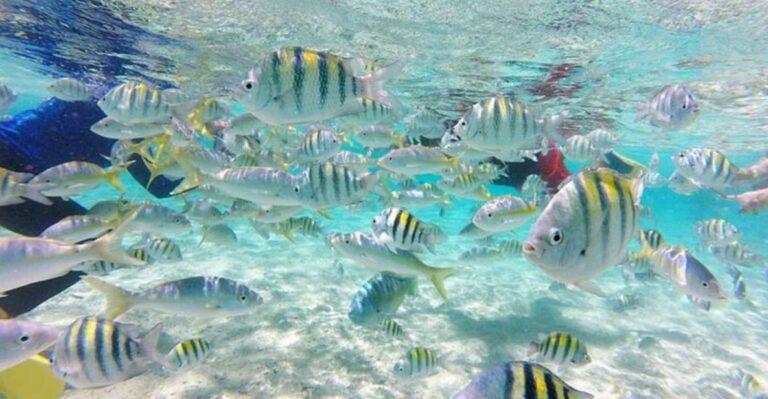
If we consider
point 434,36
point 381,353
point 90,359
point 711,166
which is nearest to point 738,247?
point 711,166

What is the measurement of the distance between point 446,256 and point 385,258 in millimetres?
14505

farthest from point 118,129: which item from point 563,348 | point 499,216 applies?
point 563,348

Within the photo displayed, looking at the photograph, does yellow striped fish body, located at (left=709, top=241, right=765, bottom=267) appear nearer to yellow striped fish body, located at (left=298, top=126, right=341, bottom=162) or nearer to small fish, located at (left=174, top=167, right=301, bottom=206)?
yellow striped fish body, located at (left=298, top=126, right=341, bottom=162)

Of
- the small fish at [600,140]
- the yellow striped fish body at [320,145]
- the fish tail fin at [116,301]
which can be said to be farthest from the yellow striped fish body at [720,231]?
the fish tail fin at [116,301]

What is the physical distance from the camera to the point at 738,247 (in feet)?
29.8

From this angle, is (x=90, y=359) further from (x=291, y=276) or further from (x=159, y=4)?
(x=159, y=4)

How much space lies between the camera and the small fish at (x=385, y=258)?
504 cm

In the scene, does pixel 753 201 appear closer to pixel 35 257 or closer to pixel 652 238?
pixel 652 238

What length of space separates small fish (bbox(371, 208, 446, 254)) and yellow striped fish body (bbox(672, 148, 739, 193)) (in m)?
4.12

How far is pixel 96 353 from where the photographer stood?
11.9ft

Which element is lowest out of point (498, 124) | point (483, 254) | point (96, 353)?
point (483, 254)

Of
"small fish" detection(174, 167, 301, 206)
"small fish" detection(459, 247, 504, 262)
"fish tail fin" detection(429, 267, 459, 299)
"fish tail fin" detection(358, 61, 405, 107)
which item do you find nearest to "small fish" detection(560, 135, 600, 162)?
"small fish" detection(459, 247, 504, 262)

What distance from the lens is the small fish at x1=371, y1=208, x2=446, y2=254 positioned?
4773mm

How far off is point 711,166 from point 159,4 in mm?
12389
